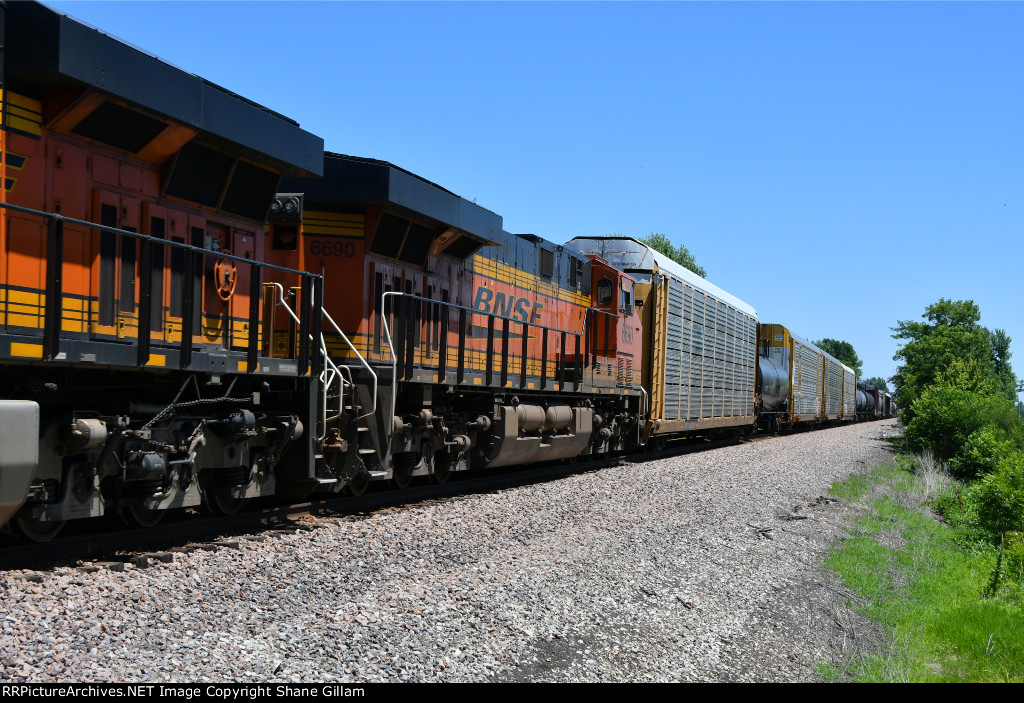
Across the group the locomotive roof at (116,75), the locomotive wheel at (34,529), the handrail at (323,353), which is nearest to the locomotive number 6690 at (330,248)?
the handrail at (323,353)

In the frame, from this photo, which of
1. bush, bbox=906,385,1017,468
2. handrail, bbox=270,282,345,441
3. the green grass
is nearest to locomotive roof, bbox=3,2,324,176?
handrail, bbox=270,282,345,441

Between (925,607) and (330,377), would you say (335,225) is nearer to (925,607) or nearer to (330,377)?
(330,377)

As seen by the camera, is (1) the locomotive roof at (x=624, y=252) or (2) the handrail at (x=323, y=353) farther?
(1) the locomotive roof at (x=624, y=252)

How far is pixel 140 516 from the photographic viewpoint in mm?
6406

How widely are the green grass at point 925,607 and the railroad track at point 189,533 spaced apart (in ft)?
14.0

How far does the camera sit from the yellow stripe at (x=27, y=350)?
16.3ft

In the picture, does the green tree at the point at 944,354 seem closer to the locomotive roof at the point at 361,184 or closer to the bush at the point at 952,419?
the bush at the point at 952,419

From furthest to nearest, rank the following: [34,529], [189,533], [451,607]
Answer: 1. [189,533]
2. [34,529]
3. [451,607]

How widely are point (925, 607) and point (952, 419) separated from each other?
1965 centimetres

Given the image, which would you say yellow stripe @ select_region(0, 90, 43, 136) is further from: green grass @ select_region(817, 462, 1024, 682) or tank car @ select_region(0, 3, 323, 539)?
green grass @ select_region(817, 462, 1024, 682)

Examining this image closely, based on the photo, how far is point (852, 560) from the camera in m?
8.12

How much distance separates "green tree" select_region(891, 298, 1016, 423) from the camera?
34.1 m

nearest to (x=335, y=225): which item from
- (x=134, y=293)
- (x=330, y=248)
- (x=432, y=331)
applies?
(x=330, y=248)
